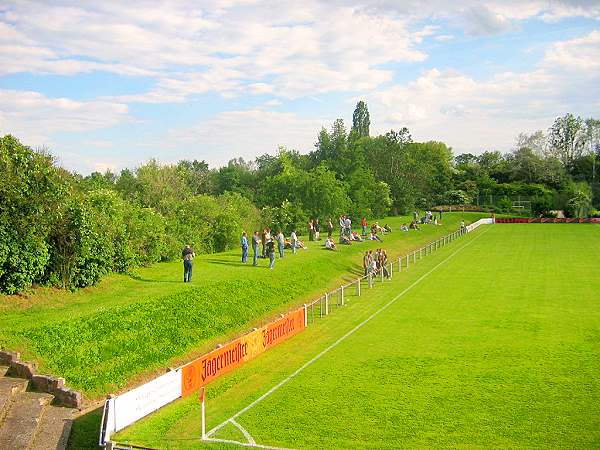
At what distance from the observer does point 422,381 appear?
21469mm

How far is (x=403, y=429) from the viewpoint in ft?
56.4

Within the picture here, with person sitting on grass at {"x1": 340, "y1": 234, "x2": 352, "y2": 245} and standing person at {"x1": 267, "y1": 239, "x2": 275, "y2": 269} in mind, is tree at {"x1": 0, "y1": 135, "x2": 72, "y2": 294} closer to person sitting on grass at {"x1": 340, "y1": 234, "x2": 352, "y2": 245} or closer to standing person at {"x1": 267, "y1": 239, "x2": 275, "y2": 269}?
standing person at {"x1": 267, "y1": 239, "x2": 275, "y2": 269}

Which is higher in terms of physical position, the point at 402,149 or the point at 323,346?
the point at 402,149

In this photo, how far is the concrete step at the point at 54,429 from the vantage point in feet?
57.4

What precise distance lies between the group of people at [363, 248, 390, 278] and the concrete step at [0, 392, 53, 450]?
25647 mm

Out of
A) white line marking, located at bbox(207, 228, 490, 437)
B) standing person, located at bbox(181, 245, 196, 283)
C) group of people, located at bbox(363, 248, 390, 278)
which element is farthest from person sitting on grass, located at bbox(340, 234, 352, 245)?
standing person, located at bbox(181, 245, 196, 283)

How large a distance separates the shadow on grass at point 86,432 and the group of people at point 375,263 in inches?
981

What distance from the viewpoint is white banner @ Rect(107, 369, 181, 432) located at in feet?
57.1

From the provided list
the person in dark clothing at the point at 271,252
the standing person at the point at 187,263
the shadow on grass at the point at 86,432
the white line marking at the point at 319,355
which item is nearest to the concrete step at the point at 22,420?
the shadow on grass at the point at 86,432

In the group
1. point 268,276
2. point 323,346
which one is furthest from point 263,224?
point 323,346

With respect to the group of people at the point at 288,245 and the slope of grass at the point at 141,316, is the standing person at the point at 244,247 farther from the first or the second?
the slope of grass at the point at 141,316

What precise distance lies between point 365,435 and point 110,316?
1326 centimetres

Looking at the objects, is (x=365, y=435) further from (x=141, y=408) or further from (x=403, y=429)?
(x=141, y=408)

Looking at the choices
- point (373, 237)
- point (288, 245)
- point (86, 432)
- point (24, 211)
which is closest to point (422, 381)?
point (86, 432)
